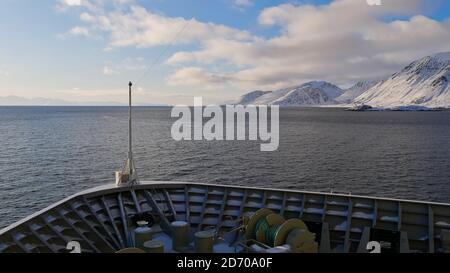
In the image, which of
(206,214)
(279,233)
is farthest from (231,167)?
(279,233)

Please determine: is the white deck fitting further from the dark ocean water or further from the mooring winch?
the dark ocean water

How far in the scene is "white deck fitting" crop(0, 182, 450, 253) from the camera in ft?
53.3

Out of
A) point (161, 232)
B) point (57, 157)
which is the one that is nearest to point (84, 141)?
point (57, 157)

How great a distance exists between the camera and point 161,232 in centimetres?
1923

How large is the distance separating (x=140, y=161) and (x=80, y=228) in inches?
2153

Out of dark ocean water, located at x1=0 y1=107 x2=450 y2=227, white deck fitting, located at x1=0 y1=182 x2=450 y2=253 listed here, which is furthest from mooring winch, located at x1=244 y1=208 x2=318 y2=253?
dark ocean water, located at x1=0 y1=107 x2=450 y2=227

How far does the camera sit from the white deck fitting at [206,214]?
1625 centimetres

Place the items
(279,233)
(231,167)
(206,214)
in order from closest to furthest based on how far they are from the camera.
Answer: (279,233) < (206,214) < (231,167)

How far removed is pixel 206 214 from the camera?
67.5 ft

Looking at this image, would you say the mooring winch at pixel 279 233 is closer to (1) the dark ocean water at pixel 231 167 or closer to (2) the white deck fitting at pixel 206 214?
(2) the white deck fitting at pixel 206 214

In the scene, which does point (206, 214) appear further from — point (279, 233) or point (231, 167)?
point (231, 167)

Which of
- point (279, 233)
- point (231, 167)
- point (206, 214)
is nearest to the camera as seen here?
→ point (279, 233)

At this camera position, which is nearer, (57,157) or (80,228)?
(80,228)

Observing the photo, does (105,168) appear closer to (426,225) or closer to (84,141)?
(84,141)
